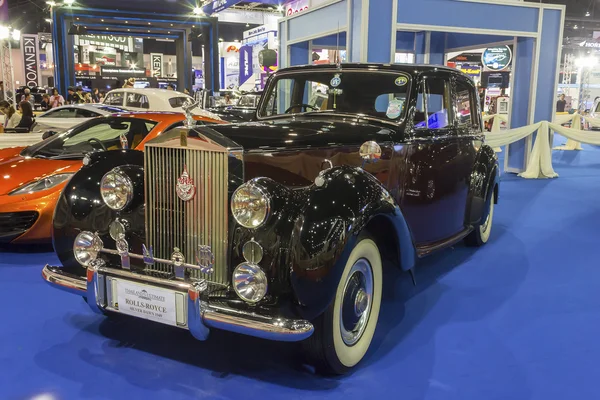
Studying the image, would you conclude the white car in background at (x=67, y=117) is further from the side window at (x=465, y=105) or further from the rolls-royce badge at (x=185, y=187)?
the rolls-royce badge at (x=185, y=187)

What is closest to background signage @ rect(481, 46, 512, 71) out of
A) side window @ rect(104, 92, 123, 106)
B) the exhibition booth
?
the exhibition booth

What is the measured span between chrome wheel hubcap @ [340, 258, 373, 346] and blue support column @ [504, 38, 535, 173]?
7.25 metres

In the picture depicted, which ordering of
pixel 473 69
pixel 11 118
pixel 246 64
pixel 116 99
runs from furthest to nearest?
1. pixel 473 69
2. pixel 246 64
3. pixel 116 99
4. pixel 11 118

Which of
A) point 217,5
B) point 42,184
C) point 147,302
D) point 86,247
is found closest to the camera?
point 147,302

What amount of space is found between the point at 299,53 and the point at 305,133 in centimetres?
628

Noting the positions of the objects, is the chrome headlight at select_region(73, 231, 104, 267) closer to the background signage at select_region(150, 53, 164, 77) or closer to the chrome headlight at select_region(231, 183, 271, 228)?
the chrome headlight at select_region(231, 183, 271, 228)

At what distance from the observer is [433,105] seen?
3.49 meters

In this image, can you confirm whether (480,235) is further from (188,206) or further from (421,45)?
(421,45)

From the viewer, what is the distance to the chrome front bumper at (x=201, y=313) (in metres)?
2.09

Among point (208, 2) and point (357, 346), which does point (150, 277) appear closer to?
point (357, 346)

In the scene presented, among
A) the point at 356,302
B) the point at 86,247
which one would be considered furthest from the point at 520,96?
the point at 86,247

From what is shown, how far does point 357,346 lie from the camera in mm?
2555

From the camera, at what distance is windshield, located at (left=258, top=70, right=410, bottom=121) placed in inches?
135

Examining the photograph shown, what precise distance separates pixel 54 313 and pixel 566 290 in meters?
3.48
